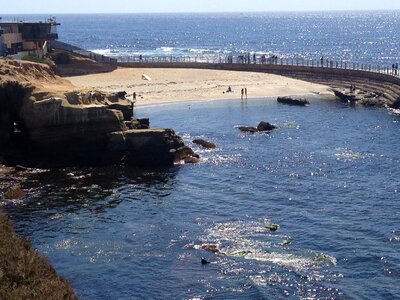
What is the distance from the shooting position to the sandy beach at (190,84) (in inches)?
3723

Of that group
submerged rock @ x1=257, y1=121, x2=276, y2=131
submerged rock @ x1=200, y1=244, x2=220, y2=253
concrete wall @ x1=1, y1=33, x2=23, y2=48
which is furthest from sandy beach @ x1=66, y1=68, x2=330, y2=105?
submerged rock @ x1=200, y1=244, x2=220, y2=253

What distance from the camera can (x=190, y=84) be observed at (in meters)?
103

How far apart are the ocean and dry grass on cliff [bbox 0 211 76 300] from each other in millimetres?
6558

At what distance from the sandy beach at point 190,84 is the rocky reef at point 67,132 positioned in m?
30.6

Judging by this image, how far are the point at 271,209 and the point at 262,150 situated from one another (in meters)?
18.9

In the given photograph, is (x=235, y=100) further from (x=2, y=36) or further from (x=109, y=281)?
(x=109, y=281)

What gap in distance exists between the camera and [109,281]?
1342 inches

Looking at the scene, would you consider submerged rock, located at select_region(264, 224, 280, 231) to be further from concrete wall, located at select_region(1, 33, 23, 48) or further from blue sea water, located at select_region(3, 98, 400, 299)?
concrete wall, located at select_region(1, 33, 23, 48)

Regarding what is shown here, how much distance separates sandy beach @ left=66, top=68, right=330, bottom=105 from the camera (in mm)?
94562

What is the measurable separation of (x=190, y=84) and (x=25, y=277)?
8005cm

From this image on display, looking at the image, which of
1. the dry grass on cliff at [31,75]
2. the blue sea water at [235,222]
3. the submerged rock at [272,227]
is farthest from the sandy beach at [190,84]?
the submerged rock at [272,227]

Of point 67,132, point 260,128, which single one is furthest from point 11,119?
point 260,128

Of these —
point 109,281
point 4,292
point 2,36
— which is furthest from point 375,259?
point 2,36

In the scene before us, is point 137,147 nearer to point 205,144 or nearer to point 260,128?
point 205,144
